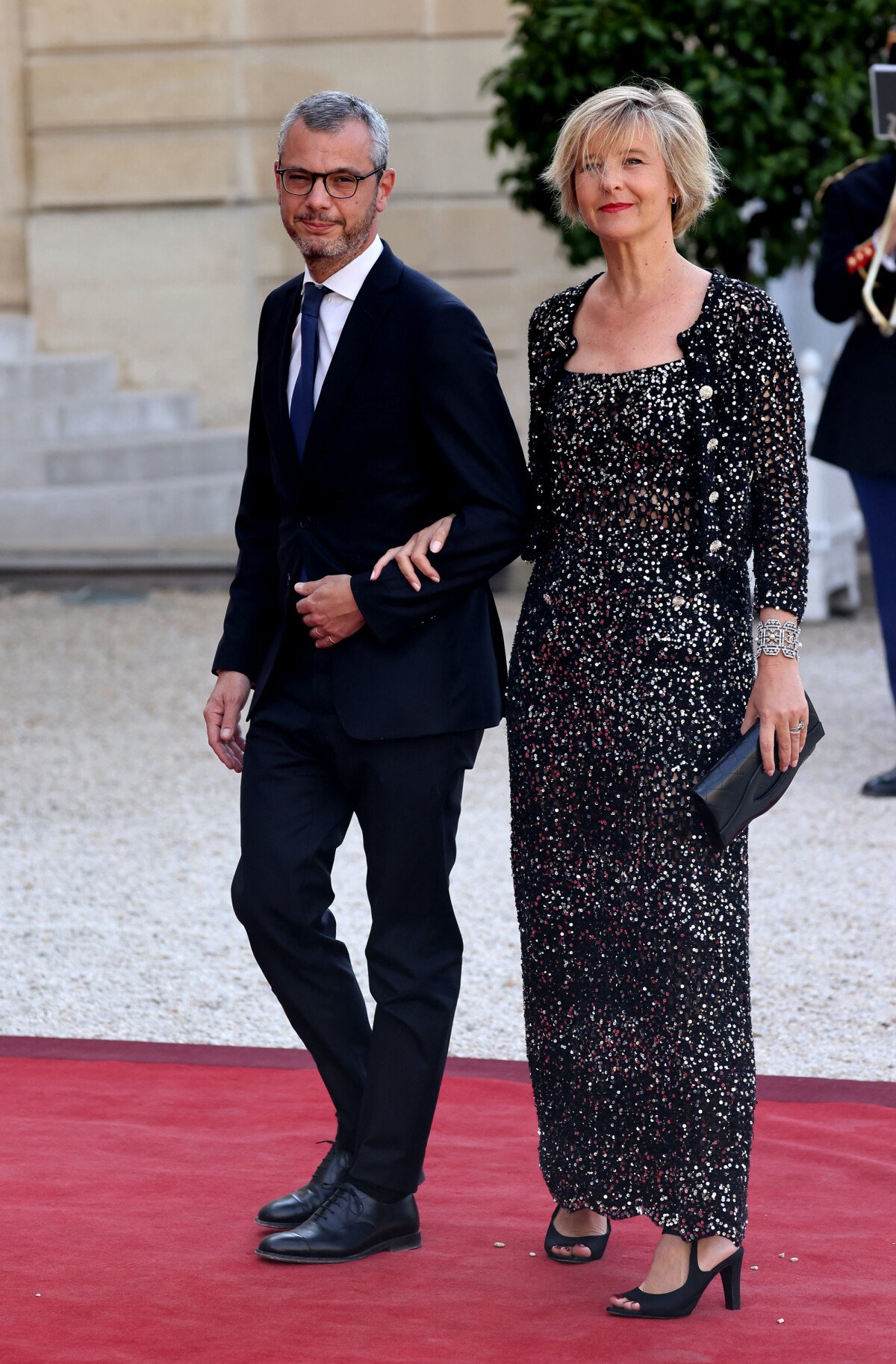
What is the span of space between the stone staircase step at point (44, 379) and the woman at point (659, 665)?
9.70 metres

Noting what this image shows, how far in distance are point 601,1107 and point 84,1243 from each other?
0.87 m

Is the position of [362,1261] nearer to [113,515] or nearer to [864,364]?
[864,364]

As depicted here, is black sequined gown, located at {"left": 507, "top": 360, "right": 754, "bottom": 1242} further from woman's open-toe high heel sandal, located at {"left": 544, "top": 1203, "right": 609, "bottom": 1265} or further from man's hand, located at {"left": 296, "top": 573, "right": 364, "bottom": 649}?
man's hand, located at {"left": 296, "top": 573, "right": 364, "bottom": 649}

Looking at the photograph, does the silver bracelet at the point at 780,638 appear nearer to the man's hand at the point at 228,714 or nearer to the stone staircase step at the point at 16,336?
the man's hand at the point at 228,714

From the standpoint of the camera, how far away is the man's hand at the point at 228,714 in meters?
3.32

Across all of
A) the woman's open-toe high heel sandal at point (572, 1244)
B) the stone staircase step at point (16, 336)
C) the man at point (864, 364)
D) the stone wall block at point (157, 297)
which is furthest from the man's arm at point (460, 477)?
the stone staircase step at point (16, 336)

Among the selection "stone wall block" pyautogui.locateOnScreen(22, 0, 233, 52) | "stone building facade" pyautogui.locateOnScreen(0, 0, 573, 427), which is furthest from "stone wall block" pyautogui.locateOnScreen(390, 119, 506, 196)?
"stone wall block" pyautogui.locateOnScreen(22, 0, 233, 52)

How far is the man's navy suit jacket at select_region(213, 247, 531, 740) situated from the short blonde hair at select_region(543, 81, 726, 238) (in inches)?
11.9

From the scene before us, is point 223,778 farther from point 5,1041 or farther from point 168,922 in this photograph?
point 5,1041

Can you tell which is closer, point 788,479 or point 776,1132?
point 788,479

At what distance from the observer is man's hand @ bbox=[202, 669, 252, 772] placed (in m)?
3.32

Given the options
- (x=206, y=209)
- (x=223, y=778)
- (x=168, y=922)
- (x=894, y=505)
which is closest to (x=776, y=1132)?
(x=168, y=922)

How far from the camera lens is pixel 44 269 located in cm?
1240

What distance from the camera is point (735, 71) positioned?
8.15 meters
